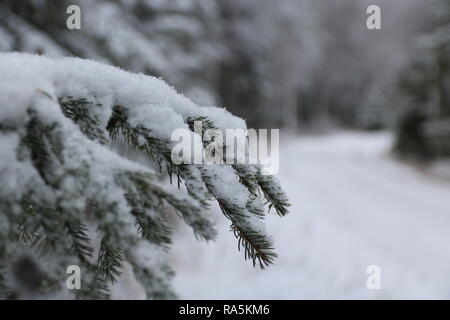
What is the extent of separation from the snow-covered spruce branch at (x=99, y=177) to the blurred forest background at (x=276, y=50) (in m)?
2.45

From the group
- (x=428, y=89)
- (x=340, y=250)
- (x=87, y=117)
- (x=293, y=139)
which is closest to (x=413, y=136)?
(x=428, y=89)

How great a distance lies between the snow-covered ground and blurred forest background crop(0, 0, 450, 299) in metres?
0.02

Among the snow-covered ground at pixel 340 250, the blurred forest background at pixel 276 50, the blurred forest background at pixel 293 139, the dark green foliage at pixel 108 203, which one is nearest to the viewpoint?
the dark green foliage at pixel 108 203

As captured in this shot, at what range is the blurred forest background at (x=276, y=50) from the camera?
3668 millimetres

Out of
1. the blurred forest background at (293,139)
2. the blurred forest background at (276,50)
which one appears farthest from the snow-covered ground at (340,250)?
the blurred forest background at (276,50)

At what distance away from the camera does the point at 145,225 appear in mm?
667

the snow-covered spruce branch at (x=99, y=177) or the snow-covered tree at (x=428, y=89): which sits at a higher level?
the snow-covered tree at (x=428, y=89)

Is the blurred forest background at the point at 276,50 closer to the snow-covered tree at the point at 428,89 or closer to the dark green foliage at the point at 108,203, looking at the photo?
the snow-covered tree at the point at 428,89

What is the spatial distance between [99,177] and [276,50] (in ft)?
71.0

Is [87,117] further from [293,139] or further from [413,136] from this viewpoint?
[293,139]

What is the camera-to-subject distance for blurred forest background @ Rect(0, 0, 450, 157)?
12.0ft

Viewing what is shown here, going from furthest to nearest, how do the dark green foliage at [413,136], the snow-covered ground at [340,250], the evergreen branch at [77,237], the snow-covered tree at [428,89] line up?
the dark green foliage at [413,136] < the snow-covered tree at [428,89] < the snow-covered ground at [340,250] < the evergreen branch at [77,237]
